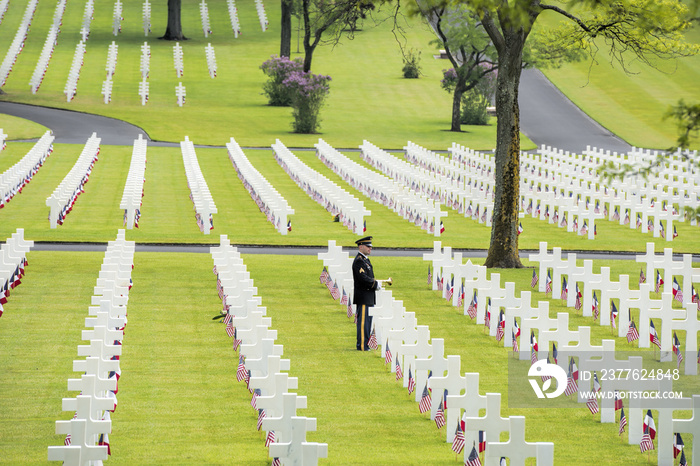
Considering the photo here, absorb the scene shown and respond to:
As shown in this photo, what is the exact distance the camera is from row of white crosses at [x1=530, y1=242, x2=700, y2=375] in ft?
42.0

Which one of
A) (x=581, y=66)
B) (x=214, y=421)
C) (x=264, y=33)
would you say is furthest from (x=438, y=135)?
(x=214, y=421)

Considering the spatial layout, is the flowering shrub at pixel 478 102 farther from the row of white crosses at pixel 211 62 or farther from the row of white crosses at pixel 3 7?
the row of white crosses at pixel 3 7

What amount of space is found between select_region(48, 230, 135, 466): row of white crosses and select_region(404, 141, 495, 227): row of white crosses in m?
15.6

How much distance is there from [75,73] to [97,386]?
172 feet

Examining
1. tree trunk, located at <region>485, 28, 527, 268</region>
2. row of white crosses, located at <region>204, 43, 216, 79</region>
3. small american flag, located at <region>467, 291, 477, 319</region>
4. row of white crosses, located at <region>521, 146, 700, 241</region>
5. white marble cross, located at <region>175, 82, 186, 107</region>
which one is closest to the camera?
small american flag, located at <region>467, 291, 477, 319</region>

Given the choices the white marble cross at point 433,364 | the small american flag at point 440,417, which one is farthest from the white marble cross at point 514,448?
the white marble cross at point 433,364

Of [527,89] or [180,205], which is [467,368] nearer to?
[180,205]

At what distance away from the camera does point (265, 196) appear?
27.9m

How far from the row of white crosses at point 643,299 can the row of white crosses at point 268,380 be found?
5271 mm

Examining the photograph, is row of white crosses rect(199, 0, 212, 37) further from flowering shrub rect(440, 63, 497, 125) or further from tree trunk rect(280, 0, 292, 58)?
flowering shrub rect(440, 63, 497, 125)

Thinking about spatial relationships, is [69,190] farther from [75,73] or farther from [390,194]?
[75,73]

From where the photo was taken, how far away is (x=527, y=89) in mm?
67062

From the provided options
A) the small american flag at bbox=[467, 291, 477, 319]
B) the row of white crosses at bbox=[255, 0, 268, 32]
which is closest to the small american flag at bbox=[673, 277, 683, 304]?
the small american flag at bbox=[467, 291, 477, 319]

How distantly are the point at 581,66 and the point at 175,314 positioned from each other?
6584 centimetres
